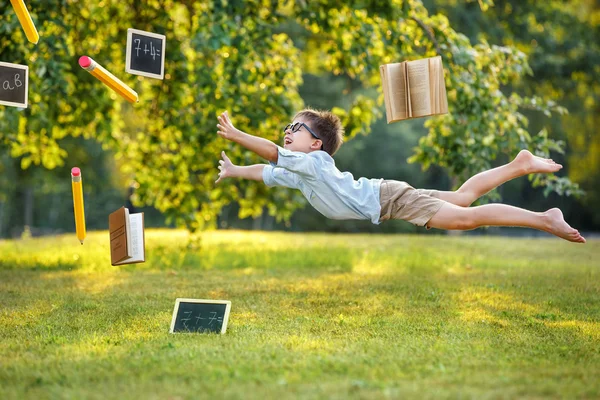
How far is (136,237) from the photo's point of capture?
5121mm

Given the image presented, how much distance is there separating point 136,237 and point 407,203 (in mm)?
1936

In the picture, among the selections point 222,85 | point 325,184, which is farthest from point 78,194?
point 222,85

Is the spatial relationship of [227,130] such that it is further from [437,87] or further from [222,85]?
[222,85]

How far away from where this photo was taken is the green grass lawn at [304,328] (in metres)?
3.43

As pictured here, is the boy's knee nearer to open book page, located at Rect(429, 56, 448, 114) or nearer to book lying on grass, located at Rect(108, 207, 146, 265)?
open book page, located at Rect(429, 56, 448, 114)

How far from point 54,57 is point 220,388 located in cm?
529

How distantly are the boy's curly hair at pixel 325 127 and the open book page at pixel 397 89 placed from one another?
45 cm

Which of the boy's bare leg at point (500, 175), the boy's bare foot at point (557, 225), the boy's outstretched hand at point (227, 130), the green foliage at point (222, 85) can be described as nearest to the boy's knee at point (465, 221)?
the boy's bare leg at point (500, 175)

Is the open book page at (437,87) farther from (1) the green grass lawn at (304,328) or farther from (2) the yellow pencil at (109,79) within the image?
(2) the yellow pencil at (109,79)

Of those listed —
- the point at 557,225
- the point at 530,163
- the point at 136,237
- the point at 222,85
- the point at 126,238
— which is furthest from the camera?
the point at 222,85

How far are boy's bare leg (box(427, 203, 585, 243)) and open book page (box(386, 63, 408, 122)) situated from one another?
2.85 ft

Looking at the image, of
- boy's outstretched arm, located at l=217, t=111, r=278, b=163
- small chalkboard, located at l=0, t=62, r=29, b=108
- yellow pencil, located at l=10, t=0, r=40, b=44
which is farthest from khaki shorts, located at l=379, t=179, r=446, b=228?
small chalkboard, located at l=0, t=62, r=29, b=108

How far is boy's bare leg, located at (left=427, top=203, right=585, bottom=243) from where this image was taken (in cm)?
488

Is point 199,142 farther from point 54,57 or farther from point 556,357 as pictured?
point 556,357
